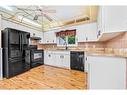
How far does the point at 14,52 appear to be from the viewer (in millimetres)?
3182

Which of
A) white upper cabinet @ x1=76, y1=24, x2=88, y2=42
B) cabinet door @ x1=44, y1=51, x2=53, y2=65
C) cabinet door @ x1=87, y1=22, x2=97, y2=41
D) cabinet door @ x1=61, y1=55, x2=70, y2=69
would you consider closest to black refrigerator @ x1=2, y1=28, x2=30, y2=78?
cabinet door @ x1=44, y1=51, x2=53, y2=65

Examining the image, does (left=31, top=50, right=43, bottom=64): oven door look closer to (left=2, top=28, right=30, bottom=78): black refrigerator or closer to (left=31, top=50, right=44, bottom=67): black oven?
(left=31, top=50, right=44, bottom=67): black oven

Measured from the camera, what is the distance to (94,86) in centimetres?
165

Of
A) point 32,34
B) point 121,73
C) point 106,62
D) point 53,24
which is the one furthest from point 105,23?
point 32,34

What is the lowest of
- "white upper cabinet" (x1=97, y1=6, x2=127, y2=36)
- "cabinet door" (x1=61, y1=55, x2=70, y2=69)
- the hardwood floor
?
the hardwood floor

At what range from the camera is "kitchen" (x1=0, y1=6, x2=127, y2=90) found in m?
1.55

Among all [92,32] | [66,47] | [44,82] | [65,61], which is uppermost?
[92,32]

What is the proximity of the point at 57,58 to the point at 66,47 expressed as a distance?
722mm

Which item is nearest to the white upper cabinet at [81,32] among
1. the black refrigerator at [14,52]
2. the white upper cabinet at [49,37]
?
the white upper cabinet at [49,37]

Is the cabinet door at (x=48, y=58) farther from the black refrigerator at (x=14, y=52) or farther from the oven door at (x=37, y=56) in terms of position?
the black refrigerator at (x=14, y=52)

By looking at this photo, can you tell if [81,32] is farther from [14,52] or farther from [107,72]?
[107,72]

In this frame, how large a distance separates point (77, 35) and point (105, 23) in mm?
2621

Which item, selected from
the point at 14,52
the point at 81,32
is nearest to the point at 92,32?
the point at 81,32
